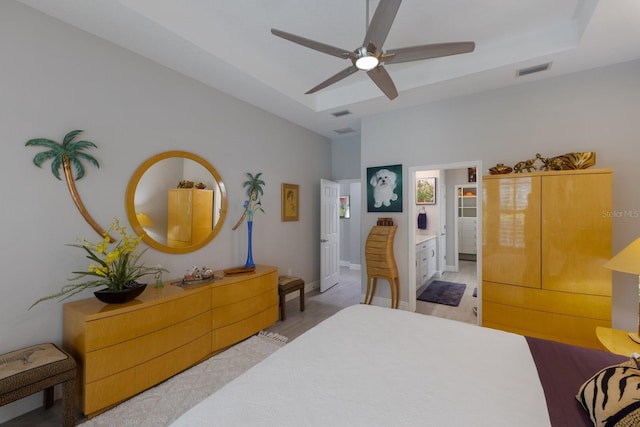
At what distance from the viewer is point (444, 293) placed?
463cm

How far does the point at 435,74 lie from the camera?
3.09 metres

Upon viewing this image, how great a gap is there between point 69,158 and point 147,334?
60.4 inches

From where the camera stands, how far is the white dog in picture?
395 centimetres

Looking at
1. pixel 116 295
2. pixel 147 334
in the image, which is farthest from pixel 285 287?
pixel 116 295

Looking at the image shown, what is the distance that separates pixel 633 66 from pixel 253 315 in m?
4.69

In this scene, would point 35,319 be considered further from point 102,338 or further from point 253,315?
point 253,315

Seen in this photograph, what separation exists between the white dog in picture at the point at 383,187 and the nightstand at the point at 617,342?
2455mm

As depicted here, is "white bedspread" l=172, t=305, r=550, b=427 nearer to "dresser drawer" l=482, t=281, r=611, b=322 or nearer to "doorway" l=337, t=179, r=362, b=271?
"dresser drawer" l=482, t=281, r=611, b=322

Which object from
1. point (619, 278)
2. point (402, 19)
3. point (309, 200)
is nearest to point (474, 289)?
point (619, 278)

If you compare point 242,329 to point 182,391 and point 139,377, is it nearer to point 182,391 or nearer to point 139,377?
point 182,391

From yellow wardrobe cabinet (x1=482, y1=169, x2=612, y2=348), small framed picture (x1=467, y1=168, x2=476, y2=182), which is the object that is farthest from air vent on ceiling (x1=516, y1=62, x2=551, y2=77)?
small framed picture (x1=467, y1=168, x2=476, y2=182)

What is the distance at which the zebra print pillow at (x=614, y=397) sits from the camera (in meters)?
0.85

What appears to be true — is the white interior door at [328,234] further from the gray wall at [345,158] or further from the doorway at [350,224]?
the doorway at [350,224]

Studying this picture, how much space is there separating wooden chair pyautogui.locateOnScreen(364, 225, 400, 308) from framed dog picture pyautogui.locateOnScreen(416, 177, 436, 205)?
7.95 ft
